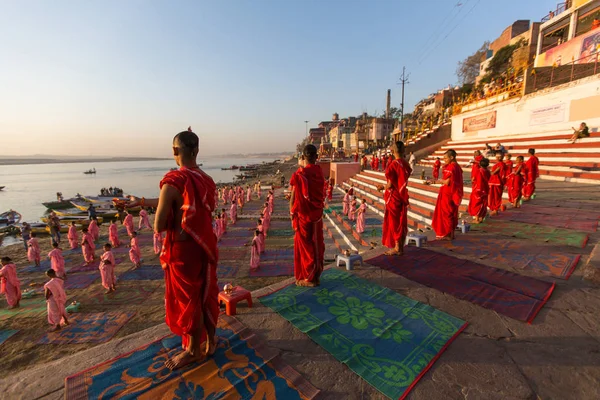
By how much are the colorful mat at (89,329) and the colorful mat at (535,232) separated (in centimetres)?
913

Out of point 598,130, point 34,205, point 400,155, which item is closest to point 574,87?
point 598,130

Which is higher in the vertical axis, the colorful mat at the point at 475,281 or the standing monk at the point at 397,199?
the standing monk at the point at 397,199

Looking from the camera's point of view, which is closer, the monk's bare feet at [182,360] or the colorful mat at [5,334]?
the monk's bare feet at [182,360]

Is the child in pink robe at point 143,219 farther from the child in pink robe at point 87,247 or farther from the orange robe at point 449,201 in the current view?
the orange robe at point 449,201

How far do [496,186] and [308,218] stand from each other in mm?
7372

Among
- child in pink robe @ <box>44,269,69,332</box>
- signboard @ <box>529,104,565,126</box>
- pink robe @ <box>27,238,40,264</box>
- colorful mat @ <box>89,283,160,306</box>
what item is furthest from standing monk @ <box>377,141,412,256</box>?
signboard @ <box>529,104,565,126</box>

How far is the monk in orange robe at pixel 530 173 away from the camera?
365 inches

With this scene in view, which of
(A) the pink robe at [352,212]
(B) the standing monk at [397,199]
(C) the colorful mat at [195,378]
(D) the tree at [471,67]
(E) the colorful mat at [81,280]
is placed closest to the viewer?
(C) the colorful mat at [195,378]

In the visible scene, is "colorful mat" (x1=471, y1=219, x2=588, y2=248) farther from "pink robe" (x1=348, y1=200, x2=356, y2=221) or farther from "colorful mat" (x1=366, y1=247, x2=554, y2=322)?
"pink robe" (x1=348, y1=200, x2=356, y2=221)

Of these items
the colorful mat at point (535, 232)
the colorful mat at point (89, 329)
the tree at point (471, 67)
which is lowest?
the colorful mat at point (89, 329)

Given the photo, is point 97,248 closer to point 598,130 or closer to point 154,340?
point 154,340

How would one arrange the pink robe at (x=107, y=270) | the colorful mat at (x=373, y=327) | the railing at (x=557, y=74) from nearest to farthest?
1. the colorful mat at (x=373, y=327)
2. the pink robe at (x=107, y=270)
3. the railing at (x=557, y=74)

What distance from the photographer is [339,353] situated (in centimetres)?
270

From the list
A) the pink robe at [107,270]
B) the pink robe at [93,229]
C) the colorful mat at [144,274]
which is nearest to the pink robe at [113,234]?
the pink robe at [93,229]
